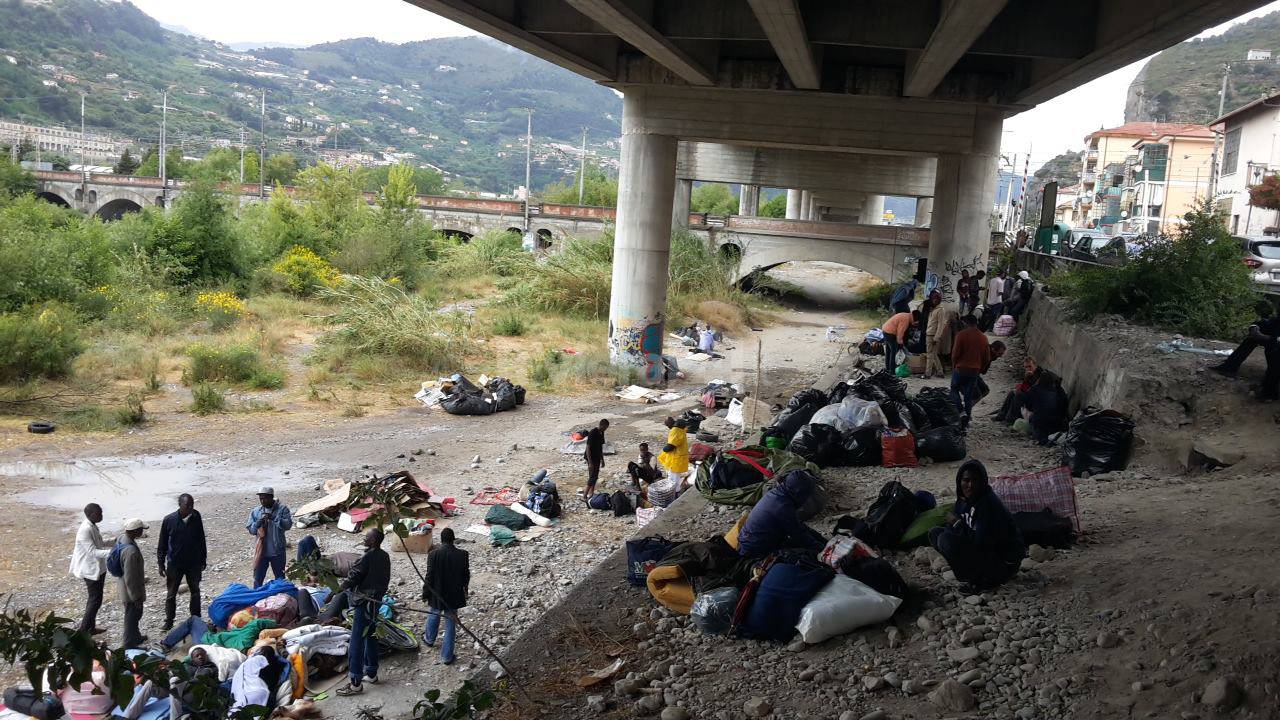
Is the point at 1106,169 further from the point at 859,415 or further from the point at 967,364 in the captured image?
the point at 859,415

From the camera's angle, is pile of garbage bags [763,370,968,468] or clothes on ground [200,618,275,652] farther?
pile of garbage bags [763,370,968,468]

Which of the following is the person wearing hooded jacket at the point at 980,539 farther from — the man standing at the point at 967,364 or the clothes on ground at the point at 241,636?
the man standing at the point at 967,364

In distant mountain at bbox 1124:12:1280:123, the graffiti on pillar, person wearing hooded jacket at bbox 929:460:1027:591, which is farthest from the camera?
distant mountain at bbox 1124:12:1280:123

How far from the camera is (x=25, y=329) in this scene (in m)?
17.1

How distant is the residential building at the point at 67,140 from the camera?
123 m

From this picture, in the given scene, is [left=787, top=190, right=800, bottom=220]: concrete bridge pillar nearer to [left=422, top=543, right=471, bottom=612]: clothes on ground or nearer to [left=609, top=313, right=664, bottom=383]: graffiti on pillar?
[left=609, top=313, right=664, bottom=383]: graffiti on pillar

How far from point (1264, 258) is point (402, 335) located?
16.8 m

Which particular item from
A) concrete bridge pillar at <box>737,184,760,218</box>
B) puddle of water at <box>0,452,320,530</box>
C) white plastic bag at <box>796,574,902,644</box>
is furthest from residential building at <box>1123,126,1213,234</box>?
white plastic bag at <box>796,574,902,644</box>

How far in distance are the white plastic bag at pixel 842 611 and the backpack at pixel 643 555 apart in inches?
66.4

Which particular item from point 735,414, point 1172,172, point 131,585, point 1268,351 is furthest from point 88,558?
point 1172,172

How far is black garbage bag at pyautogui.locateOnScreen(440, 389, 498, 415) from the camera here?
17.0 m

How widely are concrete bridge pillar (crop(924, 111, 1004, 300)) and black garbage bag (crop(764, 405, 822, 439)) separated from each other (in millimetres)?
9262

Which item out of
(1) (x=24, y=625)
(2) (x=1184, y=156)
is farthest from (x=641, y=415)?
(2) (x=1184, y=156)

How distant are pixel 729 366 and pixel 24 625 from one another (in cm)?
2063
